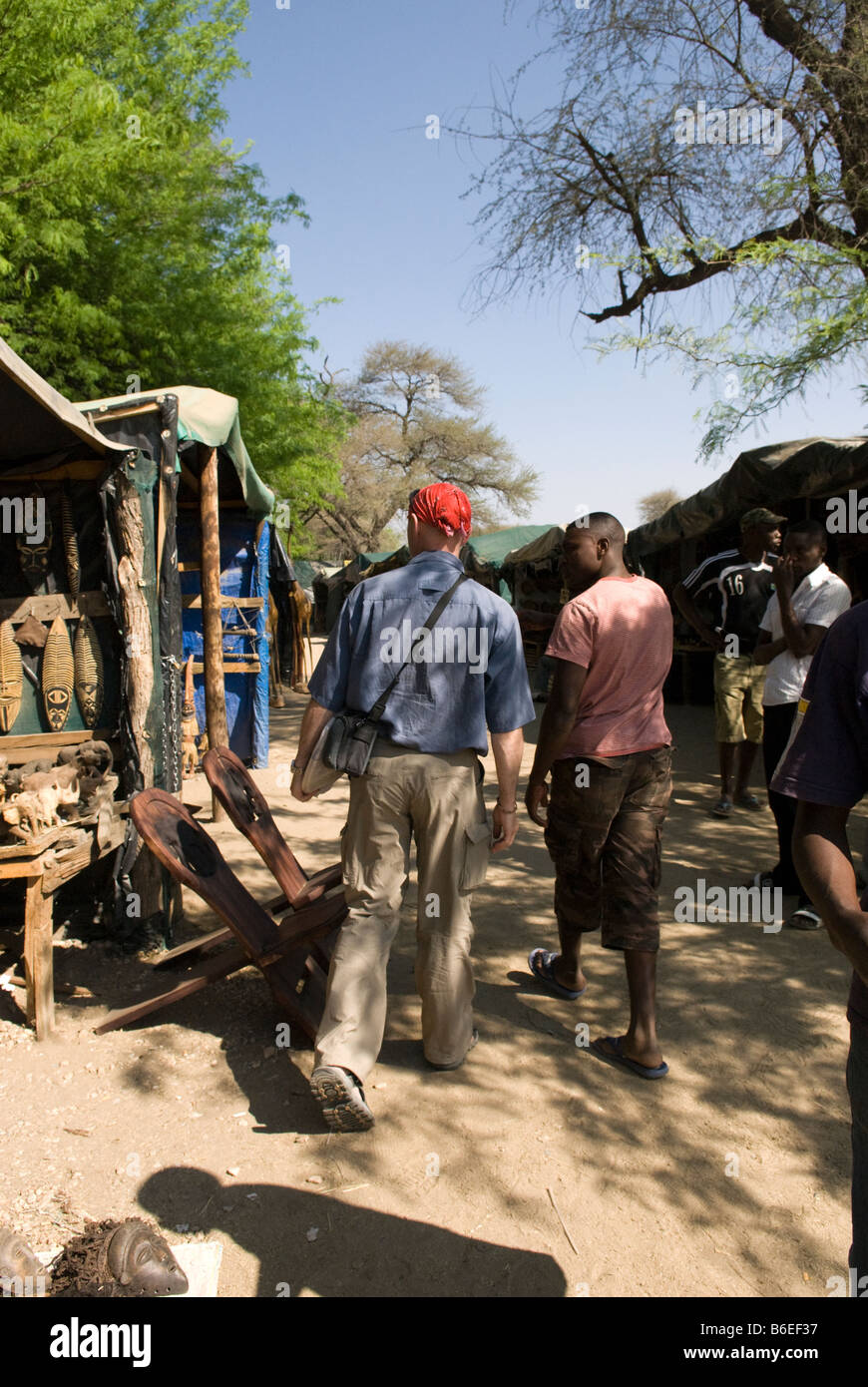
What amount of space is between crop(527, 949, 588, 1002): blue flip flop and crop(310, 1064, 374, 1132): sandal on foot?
1268mm

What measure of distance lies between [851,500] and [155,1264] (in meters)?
7.75

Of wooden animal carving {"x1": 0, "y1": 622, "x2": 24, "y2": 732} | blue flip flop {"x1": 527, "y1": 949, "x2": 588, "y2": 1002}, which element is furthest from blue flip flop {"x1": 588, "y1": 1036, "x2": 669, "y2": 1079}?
wooden animal carving {"x1": 0, "y1": 622, "x2": 24, "y2": 732}

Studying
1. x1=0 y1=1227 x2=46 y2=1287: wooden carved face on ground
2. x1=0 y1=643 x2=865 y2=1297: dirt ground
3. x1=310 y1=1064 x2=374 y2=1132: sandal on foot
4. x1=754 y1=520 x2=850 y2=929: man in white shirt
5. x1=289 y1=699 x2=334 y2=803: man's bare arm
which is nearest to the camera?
x1=0 y1=1227 x2=46 y2=1287: wooden carved face on ground

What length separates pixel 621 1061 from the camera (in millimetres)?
3387

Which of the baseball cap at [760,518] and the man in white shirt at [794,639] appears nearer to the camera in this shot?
the man in white shirt at [794,639]

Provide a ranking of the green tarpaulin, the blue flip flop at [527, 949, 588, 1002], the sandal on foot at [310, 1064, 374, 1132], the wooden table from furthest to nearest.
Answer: the green tarpaulin, the blue flip flop at [527, 949, 588, 1002], the wooden table, the sandal on foot at [310, 1064, 374, 1132]

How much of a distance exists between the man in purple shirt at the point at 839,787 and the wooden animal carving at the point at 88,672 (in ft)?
13.3

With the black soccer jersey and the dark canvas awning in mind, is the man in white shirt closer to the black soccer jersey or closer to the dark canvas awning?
the black soccer jersey

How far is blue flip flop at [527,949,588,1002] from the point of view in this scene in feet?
12.8

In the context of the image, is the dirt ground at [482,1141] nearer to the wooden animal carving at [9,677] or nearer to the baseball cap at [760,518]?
the wooden animal carving at [9,677]

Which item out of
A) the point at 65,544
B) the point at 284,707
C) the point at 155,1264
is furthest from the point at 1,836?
the point at 284,707

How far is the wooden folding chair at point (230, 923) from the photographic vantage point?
133 inches

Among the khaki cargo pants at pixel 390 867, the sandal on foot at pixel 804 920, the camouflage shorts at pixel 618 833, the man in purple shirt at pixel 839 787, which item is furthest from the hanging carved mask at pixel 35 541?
the sandal on foot at pixel 804 920
